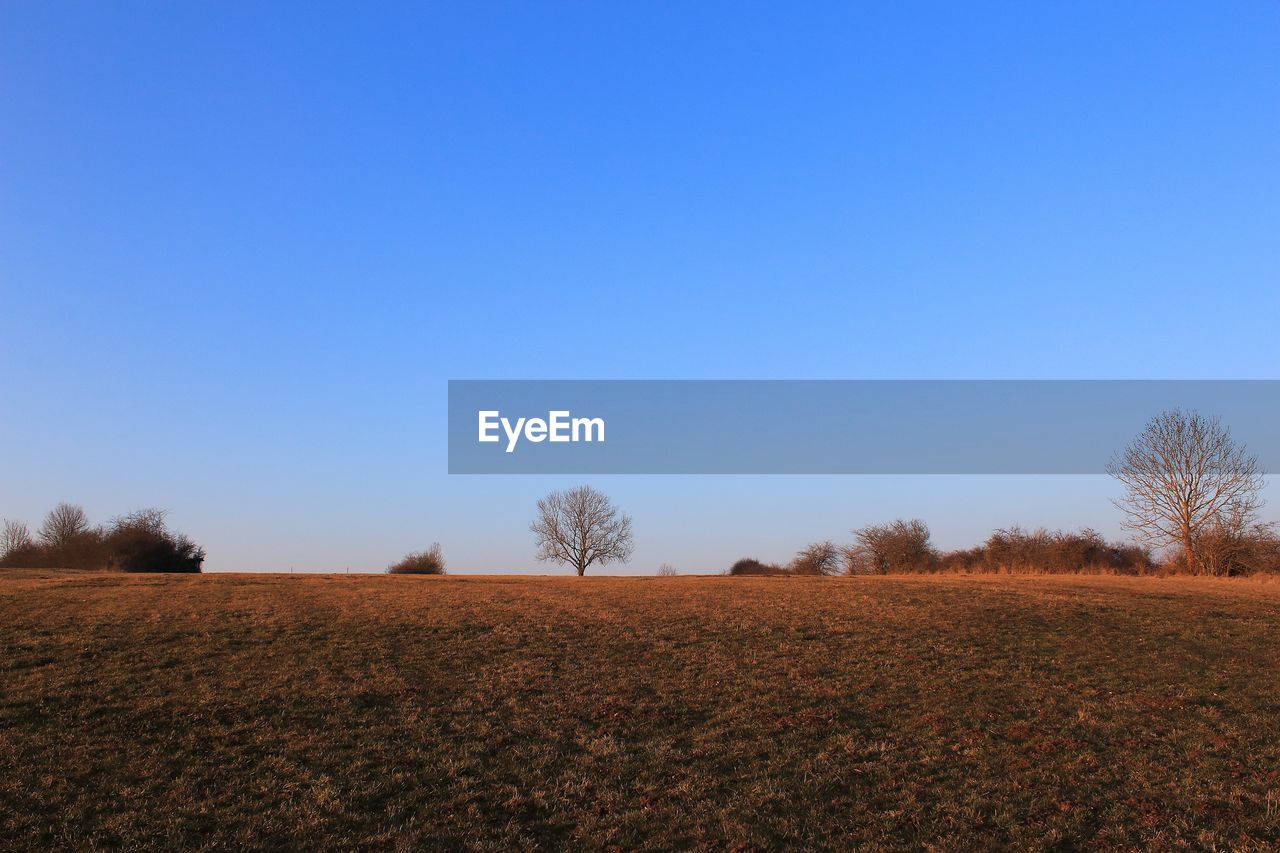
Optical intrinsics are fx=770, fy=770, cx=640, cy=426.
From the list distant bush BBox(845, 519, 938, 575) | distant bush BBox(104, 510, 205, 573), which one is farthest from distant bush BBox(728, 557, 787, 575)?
distant bush BBox(104, 510, 205, 573)

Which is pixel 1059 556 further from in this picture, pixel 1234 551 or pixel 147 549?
pixel 147 549

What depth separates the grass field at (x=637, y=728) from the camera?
11844 mm

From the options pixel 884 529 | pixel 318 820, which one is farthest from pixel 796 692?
pixel 884 529

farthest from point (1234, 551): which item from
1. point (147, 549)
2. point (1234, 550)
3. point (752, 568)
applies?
point (147, 549)

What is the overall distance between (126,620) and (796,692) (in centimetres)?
2336

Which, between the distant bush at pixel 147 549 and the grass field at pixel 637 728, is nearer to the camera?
the grass field at pixel 637 728

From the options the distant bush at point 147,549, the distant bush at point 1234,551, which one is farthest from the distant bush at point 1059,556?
the distant bush at point 147,549

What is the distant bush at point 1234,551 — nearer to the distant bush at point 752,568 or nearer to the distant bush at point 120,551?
the distant bush at point 752,568

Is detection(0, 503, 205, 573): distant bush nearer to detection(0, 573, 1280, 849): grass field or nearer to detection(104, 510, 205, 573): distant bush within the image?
detection(104, 510, 205, 573): distant bush

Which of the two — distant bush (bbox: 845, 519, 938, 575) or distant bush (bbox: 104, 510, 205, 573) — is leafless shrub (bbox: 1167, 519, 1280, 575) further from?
distant bush (bbox: 104, 510, 205, 573)

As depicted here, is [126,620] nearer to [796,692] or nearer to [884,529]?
[796,692]

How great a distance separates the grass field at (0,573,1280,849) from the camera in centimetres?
Result: 1184

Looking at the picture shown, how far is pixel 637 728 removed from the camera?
16.5 meters

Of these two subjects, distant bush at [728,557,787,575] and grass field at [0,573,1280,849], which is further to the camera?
distant bush at [728,557,787,575]
